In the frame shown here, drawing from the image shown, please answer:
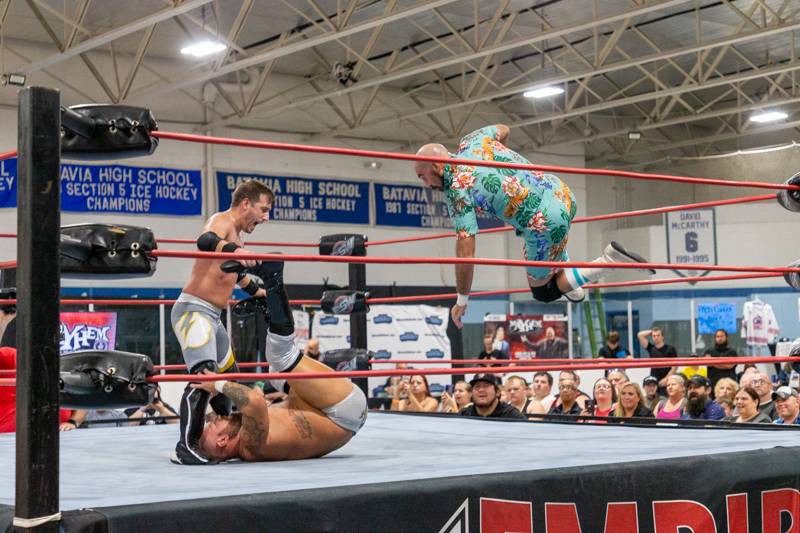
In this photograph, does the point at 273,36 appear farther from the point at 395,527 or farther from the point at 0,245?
the point at 395,527

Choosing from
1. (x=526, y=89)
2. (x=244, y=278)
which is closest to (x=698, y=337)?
(x=526, y=89)

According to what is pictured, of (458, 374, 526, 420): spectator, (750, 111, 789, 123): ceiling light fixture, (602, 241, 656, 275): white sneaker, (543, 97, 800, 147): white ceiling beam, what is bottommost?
(458, 374, 526, 420): spectator

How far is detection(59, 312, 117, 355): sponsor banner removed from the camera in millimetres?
8734

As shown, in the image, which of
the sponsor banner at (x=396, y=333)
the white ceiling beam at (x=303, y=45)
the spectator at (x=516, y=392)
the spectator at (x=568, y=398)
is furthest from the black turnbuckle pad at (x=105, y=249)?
the sponsor banner at (x=396, y=333)

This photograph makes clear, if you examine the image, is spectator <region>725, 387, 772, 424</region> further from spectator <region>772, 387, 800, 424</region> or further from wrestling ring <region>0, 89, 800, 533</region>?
wrestling ring <region>0, 89, 800, 533</region>

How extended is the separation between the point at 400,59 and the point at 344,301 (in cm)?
1007

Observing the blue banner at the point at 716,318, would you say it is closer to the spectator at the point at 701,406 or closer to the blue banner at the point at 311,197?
the blue banner at the point at 311,197

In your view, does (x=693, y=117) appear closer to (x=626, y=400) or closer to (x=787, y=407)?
(x=626, y=400)

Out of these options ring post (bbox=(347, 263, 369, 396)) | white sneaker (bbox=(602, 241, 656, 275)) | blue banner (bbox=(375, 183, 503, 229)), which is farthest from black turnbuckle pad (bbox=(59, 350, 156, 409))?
blue banner (bbox=(375, 183, 503, 229))

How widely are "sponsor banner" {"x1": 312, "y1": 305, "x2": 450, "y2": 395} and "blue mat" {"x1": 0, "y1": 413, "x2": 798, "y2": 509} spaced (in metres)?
6.88

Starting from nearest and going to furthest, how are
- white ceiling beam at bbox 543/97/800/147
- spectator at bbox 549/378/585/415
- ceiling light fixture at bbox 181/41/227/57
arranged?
spectator at bbox 549/378/585/415
ceiling light fixture at bbox 181/41/227/57
white ceiling beam at bbox 543/97/800/147

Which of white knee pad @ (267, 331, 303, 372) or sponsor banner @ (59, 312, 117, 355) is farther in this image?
sponsor banner @ (59, 312, 117, 355)

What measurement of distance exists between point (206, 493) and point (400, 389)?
5742 mm

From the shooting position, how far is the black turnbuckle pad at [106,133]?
1975mm
